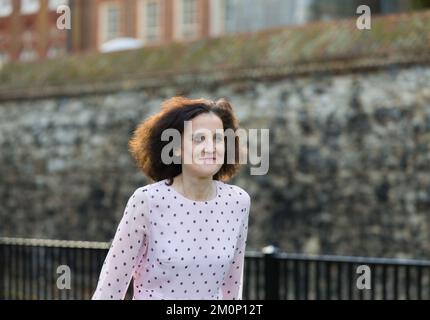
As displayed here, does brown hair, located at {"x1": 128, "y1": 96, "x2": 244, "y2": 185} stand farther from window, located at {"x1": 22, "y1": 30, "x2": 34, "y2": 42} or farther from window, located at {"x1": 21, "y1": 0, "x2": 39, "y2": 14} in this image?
window, located at {"x1": 21, "y1": 0, "x2": 39, "y2": 14}

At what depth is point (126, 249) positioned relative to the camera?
370 centimetres

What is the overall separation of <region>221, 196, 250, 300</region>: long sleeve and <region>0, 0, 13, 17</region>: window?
32.5 m

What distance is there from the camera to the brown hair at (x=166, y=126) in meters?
3.82

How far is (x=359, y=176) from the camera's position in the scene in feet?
43.3

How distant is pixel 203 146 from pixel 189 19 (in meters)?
26.3

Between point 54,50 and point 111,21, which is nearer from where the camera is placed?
point 111,21

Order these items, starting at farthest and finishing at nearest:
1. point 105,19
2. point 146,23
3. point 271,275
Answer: point 105,19, point 146,23, point 271,275

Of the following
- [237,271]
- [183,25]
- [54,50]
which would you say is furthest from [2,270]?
[54,50]

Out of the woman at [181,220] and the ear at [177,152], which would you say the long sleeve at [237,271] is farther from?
the ear at [177,152]

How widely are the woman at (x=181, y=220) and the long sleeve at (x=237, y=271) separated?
1.3 inches

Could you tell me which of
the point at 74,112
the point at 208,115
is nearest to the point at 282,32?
the point at 74,112

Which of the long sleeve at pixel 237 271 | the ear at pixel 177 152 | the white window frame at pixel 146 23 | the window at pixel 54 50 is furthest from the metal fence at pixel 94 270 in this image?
the window at pixel 54 50

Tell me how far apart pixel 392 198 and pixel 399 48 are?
2.06m

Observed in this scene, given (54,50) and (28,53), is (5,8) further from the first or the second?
(54,50)
